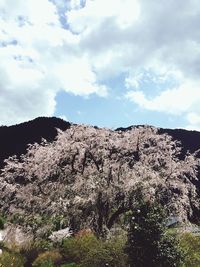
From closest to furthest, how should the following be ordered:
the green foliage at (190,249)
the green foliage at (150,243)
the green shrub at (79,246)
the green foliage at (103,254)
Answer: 1. the green foliage at (150,243)
2. the green foliage at (103,254)
3. the green foliage at (190,249)
4. the green shrub at (79,246)

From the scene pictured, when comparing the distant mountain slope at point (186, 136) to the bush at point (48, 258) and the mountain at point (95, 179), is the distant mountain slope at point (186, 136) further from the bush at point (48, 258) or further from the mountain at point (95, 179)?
the bush at point (48, 258)

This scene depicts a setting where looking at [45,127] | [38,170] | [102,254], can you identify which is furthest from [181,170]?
[45,127]

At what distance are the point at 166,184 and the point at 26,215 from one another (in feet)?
24.0

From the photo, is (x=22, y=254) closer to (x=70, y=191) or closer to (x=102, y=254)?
(x=70, y=191)

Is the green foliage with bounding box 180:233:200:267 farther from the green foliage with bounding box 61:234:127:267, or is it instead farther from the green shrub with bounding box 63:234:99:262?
the green shrub with bounding box 63:234:99:262

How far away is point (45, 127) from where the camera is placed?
270 feet

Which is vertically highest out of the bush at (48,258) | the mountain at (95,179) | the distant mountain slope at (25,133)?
the distant mountain slope at (25,133)

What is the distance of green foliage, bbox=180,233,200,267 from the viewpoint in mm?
20812

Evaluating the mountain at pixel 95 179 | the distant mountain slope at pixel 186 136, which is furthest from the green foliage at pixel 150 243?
the distant mountain slope at pixel 186 136

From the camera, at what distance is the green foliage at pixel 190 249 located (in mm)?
20812

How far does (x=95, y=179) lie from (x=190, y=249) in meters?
6.71

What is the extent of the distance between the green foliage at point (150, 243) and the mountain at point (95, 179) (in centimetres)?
568

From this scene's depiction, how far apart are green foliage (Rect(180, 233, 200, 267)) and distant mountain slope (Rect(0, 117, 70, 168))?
52394 mm

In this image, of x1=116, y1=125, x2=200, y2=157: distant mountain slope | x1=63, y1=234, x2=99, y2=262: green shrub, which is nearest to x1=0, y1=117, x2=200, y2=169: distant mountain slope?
x1=116, y1=125, x2=200, y2=157: distant mountain slope
